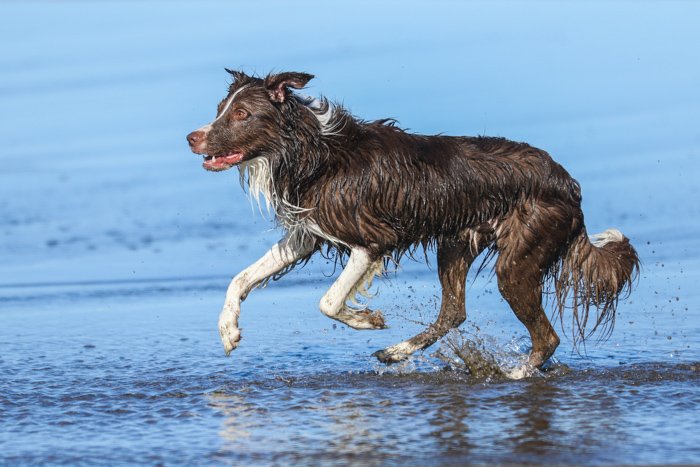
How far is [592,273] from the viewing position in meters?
9.05

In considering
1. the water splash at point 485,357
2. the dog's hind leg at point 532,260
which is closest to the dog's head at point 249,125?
the dog's hind leg at point 532,260

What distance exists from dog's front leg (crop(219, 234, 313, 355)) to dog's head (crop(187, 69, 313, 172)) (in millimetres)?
687

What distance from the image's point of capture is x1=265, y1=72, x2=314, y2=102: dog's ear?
8.34 metres

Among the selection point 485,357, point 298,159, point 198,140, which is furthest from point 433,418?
point 198,140

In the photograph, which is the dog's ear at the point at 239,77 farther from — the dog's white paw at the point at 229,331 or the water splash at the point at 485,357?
the water splash at the point at 485,357

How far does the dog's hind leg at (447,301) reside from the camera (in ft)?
29.8

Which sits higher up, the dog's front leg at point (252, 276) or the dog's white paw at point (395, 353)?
the dog's front leg at point (252, 276)

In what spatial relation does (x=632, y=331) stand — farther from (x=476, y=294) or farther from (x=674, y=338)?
(x=476, y=294)

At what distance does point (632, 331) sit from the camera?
1001 cm

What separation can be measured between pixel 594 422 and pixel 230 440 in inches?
73.6

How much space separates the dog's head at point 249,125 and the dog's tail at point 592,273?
2115 millimetres

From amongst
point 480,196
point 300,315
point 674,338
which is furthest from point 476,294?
point 480,196

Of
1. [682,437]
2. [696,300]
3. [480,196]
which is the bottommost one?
[682,437]

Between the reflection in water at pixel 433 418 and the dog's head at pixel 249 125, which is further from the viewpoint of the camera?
the dog's head at pixel 249 125
